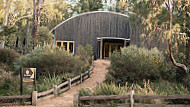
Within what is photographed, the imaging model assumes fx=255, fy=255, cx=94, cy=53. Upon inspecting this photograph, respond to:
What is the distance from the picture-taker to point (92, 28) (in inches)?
1164

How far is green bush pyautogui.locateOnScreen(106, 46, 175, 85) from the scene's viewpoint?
1379cm

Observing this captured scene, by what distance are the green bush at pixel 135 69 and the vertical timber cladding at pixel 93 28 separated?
1493cm

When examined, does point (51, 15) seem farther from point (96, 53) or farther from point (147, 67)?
point (147, 67)

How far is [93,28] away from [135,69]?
53.5 feet

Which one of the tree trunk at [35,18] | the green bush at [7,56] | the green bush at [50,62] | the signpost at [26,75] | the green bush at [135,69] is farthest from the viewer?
the tree trunk at [35,18]

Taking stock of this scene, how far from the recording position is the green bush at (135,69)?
1379cm

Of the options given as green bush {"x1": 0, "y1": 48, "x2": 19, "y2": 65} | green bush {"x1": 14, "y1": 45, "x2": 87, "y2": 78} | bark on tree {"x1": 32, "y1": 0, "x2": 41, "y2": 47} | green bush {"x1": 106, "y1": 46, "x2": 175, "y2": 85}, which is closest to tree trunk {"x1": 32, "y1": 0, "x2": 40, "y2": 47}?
bark on tree {"x1": 32, "y1": 0, "x2": 41, "y2": 47}

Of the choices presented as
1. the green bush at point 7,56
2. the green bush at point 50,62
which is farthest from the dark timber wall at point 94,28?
the green bush at point 50,62

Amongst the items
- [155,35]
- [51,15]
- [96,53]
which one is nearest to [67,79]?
[155,35]

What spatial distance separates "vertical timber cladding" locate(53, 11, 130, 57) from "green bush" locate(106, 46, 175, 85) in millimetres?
14932

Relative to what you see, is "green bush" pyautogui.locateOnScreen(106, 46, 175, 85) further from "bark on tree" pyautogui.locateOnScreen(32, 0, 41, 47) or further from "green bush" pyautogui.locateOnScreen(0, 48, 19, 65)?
"green bush" pyautogui.locateOnScreen(0, 48, 19, 65)

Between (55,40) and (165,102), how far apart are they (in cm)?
2248

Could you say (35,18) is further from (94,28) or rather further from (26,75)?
(94,28)

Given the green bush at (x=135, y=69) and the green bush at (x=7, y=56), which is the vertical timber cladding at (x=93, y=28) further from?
the green bush at (x=135, y=69)
